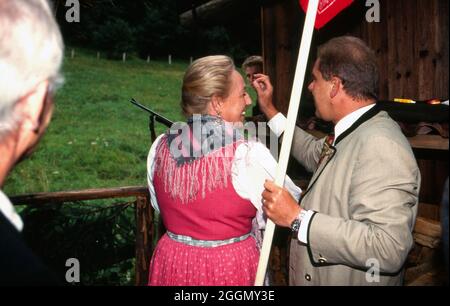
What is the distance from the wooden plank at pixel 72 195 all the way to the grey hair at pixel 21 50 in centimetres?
229

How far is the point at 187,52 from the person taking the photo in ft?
101

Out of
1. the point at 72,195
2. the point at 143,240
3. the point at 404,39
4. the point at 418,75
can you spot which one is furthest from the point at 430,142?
the point at 72,195

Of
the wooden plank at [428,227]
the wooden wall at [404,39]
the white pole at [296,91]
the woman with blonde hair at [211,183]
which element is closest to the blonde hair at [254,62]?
the wooden wall at [404,39]

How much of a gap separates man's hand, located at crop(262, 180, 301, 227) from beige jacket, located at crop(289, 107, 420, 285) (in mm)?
115

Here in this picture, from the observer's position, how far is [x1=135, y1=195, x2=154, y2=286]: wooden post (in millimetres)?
3348

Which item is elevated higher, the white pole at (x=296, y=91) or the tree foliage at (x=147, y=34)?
the tree foliage at (x=147, y=34)

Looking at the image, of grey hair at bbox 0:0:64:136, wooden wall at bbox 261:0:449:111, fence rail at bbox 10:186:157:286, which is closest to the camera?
grey hair at bbox 0:0:64:136

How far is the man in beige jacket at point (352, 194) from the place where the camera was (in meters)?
1.73

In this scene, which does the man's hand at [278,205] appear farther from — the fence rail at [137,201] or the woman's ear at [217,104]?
the fence rail at [137,201]

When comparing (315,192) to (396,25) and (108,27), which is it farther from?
(108,27)

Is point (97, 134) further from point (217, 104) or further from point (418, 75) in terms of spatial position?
point (217, 104)

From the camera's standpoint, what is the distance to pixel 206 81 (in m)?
2.16

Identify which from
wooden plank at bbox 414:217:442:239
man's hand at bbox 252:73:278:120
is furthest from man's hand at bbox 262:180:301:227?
wooden plank at bbox 414:217:442:239

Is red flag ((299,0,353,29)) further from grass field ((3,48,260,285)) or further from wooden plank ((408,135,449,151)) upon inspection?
grass field ((3,48,260,285))
